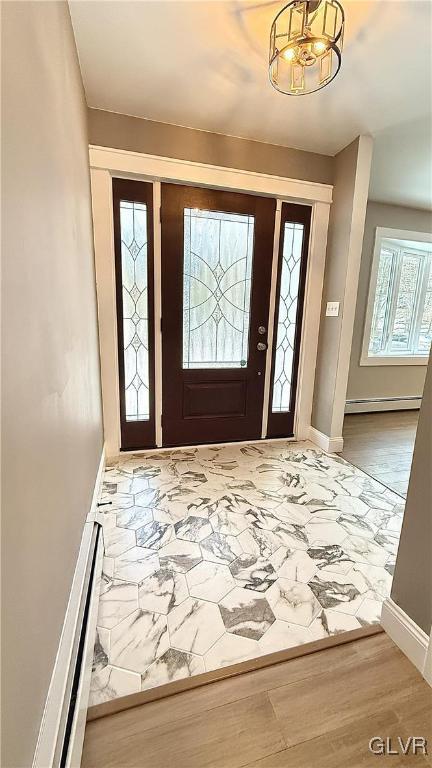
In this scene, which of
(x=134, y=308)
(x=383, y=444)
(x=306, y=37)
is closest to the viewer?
(x=306, y=37)

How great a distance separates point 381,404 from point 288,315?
7.19 feet

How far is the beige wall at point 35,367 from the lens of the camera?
2.09ft

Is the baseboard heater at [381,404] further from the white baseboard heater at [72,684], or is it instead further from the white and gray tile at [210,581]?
the white baseboard heater at [72,684]

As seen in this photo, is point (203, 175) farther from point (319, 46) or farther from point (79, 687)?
point (79, 687)


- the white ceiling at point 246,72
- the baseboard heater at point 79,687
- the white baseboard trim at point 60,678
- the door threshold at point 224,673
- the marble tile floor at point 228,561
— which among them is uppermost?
the white ceiling at point 246,72

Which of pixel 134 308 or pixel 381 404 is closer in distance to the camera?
pixel 134 308

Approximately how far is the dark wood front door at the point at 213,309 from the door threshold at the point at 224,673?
187 centimetres

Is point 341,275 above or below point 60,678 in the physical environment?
above

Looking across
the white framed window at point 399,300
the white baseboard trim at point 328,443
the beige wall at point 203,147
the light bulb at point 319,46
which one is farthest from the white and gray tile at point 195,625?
the white framed window at point 399,300

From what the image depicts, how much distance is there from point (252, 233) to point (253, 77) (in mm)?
947

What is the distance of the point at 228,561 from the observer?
1641 mm

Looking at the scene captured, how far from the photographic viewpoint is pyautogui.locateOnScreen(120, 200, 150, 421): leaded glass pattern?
2.46 m

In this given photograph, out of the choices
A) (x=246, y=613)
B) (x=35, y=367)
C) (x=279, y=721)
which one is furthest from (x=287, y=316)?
(x=279, y=721)

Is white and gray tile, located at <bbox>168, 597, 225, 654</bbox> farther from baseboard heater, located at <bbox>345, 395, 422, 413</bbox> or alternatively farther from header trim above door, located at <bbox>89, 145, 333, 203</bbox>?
baseboard heater, located at <bbox>345, 395, 422, 413</bbox>
